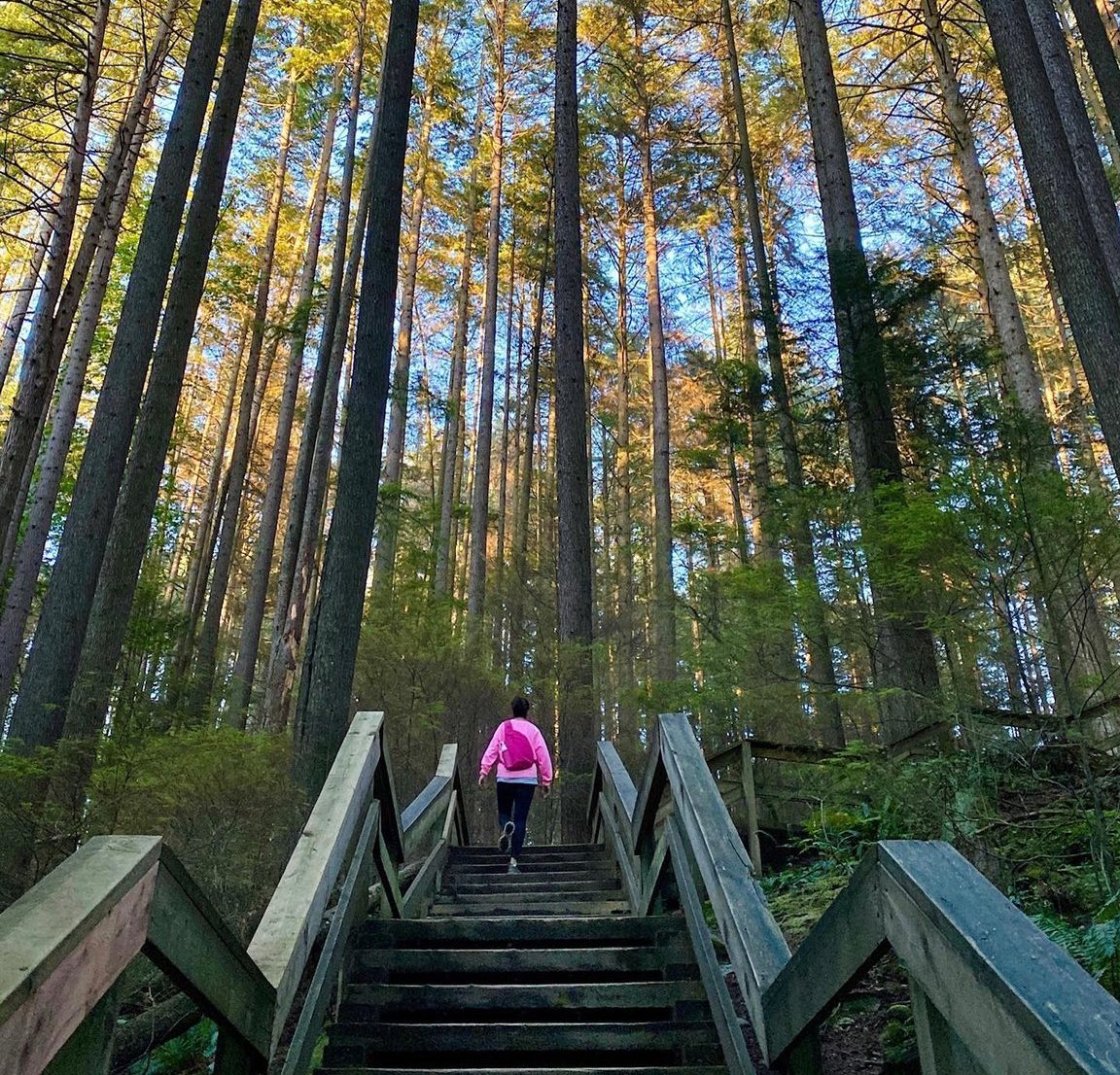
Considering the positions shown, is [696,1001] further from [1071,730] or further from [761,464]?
[761,464]

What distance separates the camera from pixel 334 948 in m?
3.34

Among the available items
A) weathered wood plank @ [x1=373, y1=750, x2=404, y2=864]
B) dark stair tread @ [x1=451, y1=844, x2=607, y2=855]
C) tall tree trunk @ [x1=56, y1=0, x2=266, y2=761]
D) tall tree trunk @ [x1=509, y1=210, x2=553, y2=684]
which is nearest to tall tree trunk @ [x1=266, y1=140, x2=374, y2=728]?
tall tree trunk @ [x1=509, y1=210, x2=553, y2=684]

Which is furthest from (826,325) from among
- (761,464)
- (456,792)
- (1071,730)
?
(1071,730)

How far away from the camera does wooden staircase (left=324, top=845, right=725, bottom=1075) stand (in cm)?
331

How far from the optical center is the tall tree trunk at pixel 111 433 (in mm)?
7801

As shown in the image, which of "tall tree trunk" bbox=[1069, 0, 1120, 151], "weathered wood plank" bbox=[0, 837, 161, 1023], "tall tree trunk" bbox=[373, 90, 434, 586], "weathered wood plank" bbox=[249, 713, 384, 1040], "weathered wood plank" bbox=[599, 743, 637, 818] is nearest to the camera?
"weathered wood plank" bbox=[0, 837, 161, 1023]

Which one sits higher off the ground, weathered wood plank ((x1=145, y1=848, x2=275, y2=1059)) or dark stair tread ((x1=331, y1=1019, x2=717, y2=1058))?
weathered wood plank ((x1=145, y1=848, x2=275, y2=1059))

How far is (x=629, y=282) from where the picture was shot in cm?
2555

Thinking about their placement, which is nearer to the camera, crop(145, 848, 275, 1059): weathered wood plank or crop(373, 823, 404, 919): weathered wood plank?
crop(145, 848, 275, 1059): weathered wood plank

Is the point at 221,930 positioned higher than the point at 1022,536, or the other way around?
the point at 1022,536

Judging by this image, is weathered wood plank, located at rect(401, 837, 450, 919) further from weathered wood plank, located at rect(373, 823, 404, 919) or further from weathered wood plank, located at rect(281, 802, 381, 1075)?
weathered wood plank, located at rect(281, 802, 381, 1075)

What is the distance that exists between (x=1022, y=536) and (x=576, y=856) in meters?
4.99

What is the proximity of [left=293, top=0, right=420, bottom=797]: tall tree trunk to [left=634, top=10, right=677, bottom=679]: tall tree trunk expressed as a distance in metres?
7.40

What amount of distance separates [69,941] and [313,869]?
1.75m
